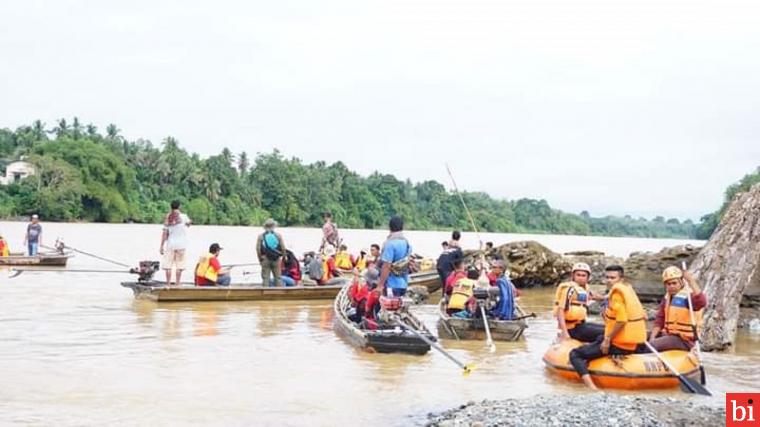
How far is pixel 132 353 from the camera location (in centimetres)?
1116

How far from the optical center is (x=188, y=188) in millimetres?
82875

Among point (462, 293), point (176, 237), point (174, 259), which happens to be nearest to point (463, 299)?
point (462, 293)

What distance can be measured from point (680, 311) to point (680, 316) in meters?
0.06

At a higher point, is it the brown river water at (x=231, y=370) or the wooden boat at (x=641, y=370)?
the wooden boat at (x=641, y=370)

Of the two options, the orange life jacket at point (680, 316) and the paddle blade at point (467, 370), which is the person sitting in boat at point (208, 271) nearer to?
the paddle blade at point (467, 370)

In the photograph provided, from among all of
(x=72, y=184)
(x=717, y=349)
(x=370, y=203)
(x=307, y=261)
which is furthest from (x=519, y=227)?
(x=717, y=349)

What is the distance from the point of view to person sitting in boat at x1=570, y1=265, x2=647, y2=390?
30.4 ft

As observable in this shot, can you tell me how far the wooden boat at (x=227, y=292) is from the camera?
16406 millimetres

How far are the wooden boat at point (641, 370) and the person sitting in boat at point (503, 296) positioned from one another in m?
3.38

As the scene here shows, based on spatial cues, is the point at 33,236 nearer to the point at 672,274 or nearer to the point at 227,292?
the point at 227,292

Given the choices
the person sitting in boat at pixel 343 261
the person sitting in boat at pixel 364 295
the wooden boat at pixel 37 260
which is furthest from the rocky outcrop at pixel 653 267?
the wooden boat at pixel 37 260

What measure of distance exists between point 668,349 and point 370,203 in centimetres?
8779

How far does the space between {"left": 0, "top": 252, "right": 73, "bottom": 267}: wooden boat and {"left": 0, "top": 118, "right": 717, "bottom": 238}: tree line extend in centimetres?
4761

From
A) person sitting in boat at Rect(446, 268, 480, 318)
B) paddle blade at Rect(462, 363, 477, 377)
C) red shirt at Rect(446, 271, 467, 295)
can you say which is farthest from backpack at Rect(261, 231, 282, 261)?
paddle blade at Rect(462, 363, 477, 377)
